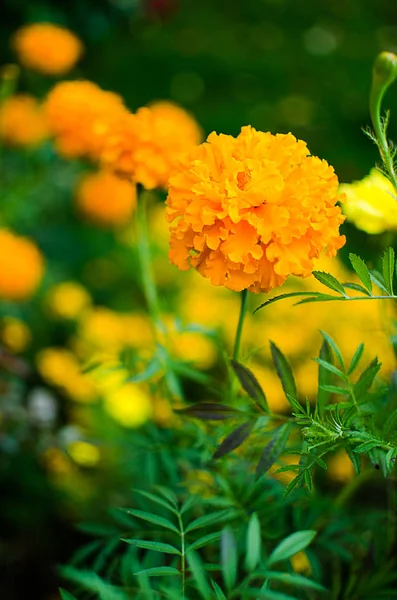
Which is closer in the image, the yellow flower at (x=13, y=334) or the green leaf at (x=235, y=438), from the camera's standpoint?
the green leaf at (x=235, y=438)

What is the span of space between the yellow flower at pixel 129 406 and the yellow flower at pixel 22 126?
70cm

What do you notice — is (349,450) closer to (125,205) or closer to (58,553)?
(58,553)

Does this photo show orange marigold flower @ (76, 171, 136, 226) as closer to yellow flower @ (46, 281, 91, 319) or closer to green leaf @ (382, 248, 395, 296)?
yellow flower @ (46, 281, 91, 319)

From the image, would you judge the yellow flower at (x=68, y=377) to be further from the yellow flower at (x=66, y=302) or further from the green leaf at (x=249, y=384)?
the green leaf at (x=249, y=384)

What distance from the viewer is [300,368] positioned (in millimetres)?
1539

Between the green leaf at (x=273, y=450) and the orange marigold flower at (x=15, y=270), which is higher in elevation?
the green leaf at (x=273, y=450)

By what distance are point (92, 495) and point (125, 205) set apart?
86 cm

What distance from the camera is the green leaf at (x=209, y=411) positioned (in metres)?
0.68

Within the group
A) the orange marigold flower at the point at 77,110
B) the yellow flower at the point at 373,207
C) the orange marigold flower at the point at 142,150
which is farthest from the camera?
the orange marigold flower at the point at 77,110

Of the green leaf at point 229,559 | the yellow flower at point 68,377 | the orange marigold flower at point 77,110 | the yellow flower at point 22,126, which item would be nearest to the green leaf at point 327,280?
the green leaf at point 229,559

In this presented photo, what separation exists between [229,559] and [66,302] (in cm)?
117

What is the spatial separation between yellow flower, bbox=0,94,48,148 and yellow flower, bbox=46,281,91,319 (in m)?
0.39

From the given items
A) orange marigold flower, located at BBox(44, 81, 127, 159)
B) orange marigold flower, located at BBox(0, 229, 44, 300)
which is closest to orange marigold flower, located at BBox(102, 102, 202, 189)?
orange marigold flower, located at BBox(44, 81, 127, 159)

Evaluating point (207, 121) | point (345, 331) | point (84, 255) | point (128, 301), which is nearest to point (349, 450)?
point (345, 331)
